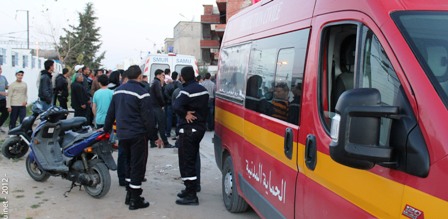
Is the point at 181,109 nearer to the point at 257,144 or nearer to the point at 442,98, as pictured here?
the point at 257,144

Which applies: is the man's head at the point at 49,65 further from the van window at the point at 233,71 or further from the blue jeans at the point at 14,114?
the van window at the point at 233,71

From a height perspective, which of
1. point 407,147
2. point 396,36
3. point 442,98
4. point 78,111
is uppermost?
point 396,36

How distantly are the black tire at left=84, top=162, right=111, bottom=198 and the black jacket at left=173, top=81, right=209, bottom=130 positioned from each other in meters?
1.20

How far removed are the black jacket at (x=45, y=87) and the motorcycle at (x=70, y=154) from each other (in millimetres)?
3386

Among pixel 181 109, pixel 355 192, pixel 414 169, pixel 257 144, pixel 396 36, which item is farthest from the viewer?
pixel 181 109

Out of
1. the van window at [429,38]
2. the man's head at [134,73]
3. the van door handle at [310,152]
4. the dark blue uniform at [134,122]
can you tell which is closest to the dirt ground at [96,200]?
the dark blue uniform at [134,122]

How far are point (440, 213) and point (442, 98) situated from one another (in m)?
0.47

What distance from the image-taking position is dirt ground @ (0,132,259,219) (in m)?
5.16

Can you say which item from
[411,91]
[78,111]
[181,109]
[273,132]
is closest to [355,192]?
[411,91]

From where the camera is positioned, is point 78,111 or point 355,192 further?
point 78,111

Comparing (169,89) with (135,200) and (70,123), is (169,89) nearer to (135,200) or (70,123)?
(70,123)

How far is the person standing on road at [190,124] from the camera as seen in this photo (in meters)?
5.47

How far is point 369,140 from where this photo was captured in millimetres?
1828

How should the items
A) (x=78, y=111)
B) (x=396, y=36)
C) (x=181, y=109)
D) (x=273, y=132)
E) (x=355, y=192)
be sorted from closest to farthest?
(x=396, y=36)
(x=355, y=192)
(x=273, y=132)
(x=181, y=109)
(x=78, y=111)
